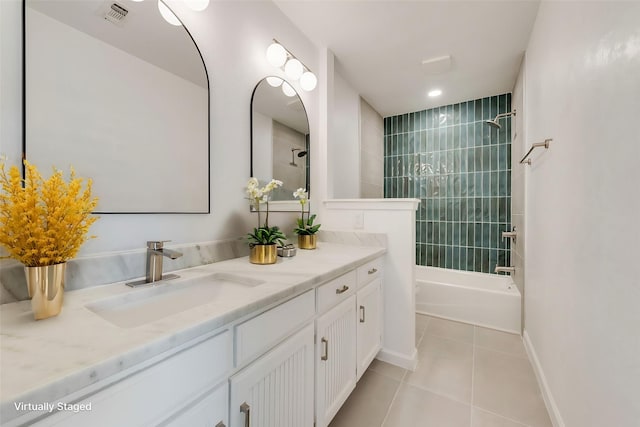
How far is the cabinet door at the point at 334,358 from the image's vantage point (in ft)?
3.55

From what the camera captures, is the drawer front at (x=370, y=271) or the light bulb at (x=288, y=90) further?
the light bulb at (x=288, y=90)

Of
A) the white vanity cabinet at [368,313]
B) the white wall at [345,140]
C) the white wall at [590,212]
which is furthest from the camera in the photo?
the white wall at [345,140]

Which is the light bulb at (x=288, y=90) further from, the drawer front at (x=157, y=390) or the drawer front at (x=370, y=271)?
the drawer front at (x=157, y=390)

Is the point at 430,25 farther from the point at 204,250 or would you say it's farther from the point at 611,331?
the point at 204,250

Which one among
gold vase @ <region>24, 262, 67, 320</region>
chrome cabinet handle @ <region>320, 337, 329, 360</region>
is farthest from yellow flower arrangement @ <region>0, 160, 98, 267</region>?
chrome cabinet handle @ <region>320, 337, 329, 360</region>

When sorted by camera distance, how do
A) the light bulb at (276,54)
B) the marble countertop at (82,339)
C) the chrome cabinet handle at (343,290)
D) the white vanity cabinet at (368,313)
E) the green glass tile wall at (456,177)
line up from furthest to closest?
the green glass tile wall at (456,177) → the light bulb at (276,54) → the white vanity cabinet at (368,313) → the chrome cabinet handle at (343,290) → the marble countertop at (82,339)

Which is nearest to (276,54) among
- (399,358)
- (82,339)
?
(82,339)

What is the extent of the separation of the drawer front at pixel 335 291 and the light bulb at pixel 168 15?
133 cm

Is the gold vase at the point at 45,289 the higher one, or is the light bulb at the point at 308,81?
the light bulb at the point at 308,81

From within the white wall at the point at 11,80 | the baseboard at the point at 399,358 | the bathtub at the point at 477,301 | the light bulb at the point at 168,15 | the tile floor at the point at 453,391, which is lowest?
the tile floor at the point at 453,391

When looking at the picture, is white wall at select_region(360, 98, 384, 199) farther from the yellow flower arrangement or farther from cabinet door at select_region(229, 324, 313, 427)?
the yellow flower arrangement

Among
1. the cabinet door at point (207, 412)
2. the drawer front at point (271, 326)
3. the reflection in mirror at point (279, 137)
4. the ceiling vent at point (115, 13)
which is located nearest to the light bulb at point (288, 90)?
the reflection in mirror at point (279, 137)

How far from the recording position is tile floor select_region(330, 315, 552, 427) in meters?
1.32

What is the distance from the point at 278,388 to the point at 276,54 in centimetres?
180
